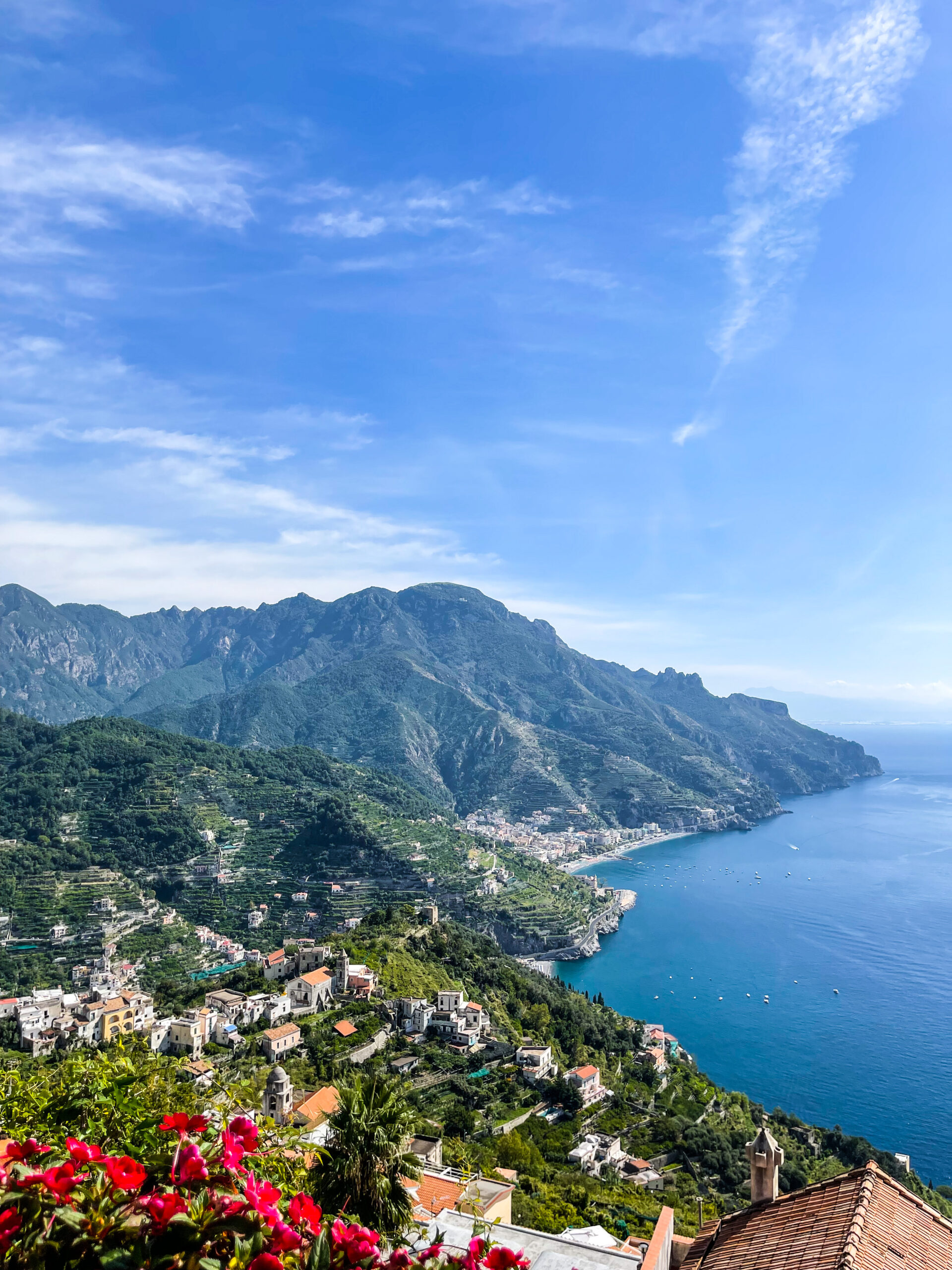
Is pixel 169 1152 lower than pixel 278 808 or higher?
higher

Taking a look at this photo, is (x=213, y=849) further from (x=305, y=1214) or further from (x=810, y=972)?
(x=305, y=1214)

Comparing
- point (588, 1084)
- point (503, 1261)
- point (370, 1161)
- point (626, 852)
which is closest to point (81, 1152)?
point (503, 1261)

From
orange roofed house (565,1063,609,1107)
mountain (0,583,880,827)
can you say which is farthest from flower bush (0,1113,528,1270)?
mountain (0,583,880,827)

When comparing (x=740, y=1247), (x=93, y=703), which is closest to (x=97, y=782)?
(x=740, y=1247)

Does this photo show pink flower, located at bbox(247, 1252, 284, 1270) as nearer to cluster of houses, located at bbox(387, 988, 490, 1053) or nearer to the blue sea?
cluster of houses, located at bbox(387, 988, 490, 1053)

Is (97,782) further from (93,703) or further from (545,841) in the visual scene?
(93,703)

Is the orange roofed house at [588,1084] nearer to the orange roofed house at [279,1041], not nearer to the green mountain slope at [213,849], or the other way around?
the orange roofed house at [279,1041]

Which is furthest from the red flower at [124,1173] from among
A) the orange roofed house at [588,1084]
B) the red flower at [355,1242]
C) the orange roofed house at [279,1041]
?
the orange roofed house at [588,1084]
